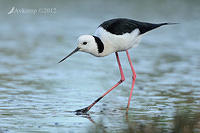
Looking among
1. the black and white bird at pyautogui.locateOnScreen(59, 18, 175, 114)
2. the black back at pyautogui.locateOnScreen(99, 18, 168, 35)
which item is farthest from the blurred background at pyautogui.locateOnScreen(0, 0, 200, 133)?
the black back at pyautogui.locateOnScreen(99, 18, 168, 35)

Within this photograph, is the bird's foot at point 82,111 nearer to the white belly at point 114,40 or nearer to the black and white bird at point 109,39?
the black and white bird at point 109,39

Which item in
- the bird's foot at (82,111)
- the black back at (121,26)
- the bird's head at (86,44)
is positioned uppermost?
the black back at (121,26)

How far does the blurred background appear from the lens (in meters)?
6.86

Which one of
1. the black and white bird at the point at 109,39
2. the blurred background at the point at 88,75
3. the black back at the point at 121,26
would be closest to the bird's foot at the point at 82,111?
the black and white bird at the point at 109,39

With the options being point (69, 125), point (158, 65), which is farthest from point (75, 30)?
point (69, 125)

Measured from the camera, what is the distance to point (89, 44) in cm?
774

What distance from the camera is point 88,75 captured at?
1069cm

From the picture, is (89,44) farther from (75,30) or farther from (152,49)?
(75,30)

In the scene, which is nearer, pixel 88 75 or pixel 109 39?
pixel 109 39

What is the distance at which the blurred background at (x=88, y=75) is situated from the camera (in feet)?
22.5

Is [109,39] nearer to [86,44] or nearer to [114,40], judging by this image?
[114,40]

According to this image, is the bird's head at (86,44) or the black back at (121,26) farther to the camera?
the black back at (121,26)

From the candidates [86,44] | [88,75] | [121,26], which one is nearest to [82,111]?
[86,44]

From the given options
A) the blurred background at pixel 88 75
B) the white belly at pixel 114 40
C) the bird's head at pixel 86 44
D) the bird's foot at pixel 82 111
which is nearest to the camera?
the blurred background at pixel 88 75
